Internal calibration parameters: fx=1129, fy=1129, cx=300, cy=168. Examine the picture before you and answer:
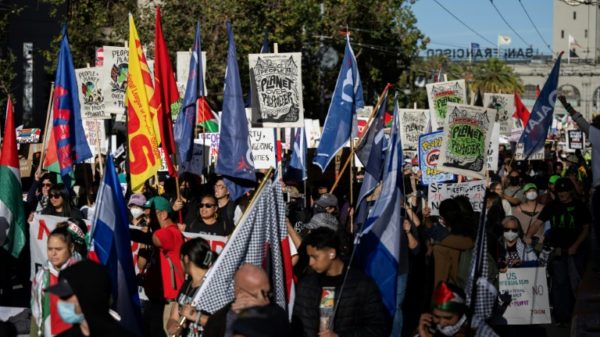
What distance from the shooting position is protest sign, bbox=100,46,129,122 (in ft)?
54.4

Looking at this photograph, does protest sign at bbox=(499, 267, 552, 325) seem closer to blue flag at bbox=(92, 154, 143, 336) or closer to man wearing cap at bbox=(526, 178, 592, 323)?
man wearing cap at bbox=(526, 178, 592, 323)

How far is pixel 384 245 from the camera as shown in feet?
25.6

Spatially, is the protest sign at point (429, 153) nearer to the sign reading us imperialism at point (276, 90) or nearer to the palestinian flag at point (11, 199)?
the sign reading us imperialism at point (276, 90)

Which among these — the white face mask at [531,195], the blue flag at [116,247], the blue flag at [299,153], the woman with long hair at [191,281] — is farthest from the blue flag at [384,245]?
the blue flag at [299,153]

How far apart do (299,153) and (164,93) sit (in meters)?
3.12

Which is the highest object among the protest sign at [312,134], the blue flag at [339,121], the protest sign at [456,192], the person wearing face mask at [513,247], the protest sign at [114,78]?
the protest sign at [114,78]

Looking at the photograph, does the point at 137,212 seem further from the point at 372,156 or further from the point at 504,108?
the point at 504,108

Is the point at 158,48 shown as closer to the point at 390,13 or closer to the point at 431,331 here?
the point at 431,331

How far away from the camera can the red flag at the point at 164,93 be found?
1253 cm

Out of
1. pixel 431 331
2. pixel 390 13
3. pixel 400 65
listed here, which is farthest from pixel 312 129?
pixel 400 65

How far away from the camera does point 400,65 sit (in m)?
52.3

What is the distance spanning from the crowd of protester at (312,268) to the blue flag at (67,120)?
0.46m

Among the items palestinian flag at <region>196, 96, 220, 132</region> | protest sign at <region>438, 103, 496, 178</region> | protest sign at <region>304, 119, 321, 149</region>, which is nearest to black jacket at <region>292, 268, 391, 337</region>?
protest sign at <region>438, 103, 496, 178</region>

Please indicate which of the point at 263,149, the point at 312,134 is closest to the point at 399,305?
the point at 263,149
